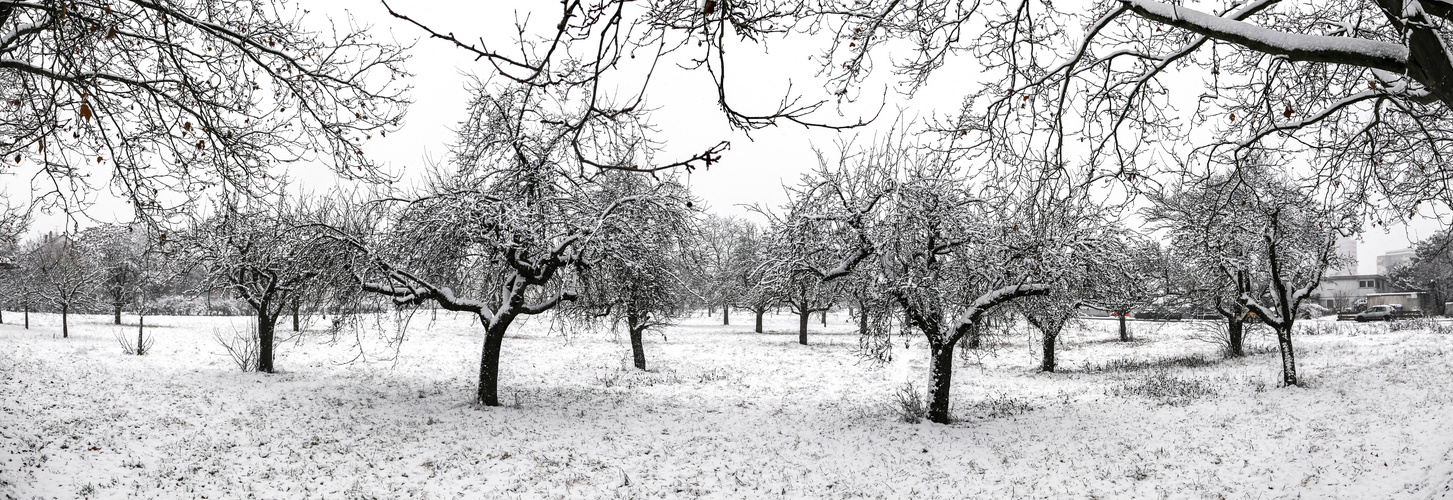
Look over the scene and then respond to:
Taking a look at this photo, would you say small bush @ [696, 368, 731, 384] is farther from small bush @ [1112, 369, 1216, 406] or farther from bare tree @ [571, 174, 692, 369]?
small bush @ [1112, 369, 1216, 406]

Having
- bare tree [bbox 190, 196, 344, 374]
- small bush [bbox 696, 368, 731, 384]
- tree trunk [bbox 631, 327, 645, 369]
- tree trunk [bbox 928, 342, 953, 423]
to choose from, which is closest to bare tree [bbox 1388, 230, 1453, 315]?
tree trunk [bbox 928, 342, 953, 423]

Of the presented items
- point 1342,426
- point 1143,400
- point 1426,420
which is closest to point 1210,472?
point 1342,426

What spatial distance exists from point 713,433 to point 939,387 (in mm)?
4157

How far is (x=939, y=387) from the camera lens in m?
12.6

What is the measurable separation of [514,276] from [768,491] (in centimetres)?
709

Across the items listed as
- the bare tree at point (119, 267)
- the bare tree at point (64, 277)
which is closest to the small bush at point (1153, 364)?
the bare tree at point (64, 277)

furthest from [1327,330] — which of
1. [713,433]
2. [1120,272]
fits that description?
[713,433]

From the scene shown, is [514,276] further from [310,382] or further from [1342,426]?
[1342,426]

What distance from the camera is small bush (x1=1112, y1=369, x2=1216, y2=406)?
13667 millimetres

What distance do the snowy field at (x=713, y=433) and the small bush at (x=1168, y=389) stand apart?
0.10 metres

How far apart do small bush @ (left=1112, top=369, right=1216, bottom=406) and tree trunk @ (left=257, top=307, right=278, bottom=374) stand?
19.6m

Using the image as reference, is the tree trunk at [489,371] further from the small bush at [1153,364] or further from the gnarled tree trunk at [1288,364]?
the small bush at [1153,364]

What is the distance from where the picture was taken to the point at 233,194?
6109 mm

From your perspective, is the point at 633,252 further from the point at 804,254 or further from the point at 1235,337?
the point at 1235,337
